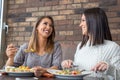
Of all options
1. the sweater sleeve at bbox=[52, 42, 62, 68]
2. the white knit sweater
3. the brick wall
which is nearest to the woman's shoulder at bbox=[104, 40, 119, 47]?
the white knit sweater

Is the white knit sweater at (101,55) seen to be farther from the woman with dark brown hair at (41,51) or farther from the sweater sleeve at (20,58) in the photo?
the sweater sleeve at (20,58)

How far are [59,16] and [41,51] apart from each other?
1.14 m

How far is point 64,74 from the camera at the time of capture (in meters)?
1.46

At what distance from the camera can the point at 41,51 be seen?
2219mm

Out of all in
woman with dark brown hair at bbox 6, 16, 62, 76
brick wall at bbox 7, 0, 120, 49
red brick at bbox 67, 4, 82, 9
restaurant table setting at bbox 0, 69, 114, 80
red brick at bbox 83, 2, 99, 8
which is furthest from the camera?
red brick at bbox 67, 4, 82, 9

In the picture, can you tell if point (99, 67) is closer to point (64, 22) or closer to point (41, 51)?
point (41, 51)

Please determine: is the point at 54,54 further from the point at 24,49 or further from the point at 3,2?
the point at 3,2

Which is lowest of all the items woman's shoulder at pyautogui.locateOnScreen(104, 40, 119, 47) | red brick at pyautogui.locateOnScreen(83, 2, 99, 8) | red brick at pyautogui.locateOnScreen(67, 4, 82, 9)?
woman's shoulder at pyautogui.locateOnScreen(104, 40, 119, 47)

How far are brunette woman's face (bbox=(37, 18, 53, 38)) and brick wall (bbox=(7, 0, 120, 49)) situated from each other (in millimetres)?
411

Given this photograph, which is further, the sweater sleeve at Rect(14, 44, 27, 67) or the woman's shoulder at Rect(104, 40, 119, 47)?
the sweater sleeve at Rect(14, 44, 27, 67)

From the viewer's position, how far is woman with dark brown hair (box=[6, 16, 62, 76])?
2.15 m

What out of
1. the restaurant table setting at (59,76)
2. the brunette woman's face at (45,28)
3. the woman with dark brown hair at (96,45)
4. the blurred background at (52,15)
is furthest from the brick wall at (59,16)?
the restaurant table setting at (59,76)

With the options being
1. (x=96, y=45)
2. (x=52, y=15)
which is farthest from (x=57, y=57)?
(x=52, y=15)

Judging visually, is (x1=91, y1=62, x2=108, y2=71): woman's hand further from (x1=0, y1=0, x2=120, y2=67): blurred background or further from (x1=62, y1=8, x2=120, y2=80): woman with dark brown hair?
(x1=0, y1=0, x2=120, y2=67): blurred background
